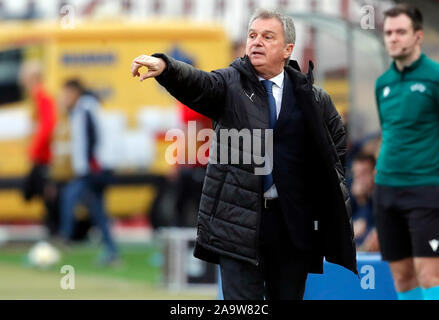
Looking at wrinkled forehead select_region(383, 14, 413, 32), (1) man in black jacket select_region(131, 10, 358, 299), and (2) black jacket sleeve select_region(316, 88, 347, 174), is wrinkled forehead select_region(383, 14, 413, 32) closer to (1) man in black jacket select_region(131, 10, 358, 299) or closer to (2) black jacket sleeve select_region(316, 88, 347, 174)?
(2) black jacket sleeve select_region(316, 88, 347, 174)

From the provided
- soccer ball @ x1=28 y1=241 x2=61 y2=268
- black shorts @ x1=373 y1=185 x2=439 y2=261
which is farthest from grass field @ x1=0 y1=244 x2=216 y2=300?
black shorts @ x1=373 y1=185 x2=439 y2=261

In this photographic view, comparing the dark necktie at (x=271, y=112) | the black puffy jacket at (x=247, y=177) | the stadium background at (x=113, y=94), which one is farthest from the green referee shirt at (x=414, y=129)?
the stadium background at (x=113, y=94)

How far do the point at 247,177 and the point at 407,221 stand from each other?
81.5 inches

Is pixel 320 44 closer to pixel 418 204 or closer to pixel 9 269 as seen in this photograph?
pixel 9 269

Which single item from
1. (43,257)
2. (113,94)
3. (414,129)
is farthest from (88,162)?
(414,129)

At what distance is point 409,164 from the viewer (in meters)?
6.78

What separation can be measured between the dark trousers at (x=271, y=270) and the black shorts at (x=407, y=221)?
1596mm

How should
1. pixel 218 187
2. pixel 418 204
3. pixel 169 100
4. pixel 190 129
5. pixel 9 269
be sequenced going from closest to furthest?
pixel 218 187
pixel 418 204
pixel 190 129
pixel 9 269
pixel 169 100

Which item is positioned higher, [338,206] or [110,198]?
[338,206]

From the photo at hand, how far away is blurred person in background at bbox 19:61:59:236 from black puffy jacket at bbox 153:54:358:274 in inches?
382

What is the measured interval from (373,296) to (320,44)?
5727 mm

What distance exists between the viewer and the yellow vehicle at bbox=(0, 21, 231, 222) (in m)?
15.2

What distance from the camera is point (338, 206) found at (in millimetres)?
5207
